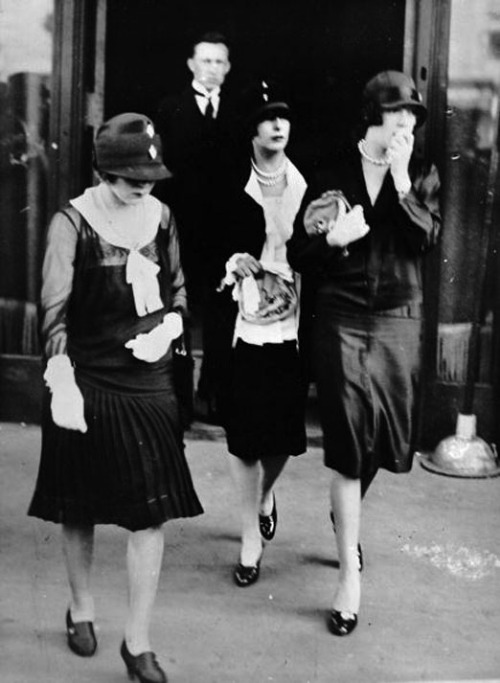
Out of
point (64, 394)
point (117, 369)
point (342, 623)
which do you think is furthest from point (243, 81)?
point (342, 623)

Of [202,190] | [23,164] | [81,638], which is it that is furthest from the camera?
[23,164]

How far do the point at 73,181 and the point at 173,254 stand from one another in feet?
4.43

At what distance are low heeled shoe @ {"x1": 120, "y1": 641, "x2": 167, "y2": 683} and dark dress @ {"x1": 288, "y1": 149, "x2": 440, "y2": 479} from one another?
854mm

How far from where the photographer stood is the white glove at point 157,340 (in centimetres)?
278

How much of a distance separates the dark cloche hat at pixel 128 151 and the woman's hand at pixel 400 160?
0.78m

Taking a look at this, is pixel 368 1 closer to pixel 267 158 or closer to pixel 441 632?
pixel 267 158

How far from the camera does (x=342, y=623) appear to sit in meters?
3.12

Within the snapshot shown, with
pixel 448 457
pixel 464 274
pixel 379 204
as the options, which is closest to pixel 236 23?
pixel 379 204

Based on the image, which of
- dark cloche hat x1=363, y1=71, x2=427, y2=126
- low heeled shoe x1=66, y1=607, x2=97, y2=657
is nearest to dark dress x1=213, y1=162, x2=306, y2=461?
dark cloche hat x1=363, y1=71, x2=427, y2=126

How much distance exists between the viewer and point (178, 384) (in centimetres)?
290

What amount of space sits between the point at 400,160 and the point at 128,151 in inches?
35.3

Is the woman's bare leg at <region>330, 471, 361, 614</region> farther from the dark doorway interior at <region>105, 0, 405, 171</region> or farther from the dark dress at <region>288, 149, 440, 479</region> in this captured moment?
the dark doorway interior at <region>105, 0, 405, 171</region>

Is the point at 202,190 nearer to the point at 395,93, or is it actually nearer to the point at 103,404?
the point at 395,93

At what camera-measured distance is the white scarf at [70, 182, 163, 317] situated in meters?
2.76
